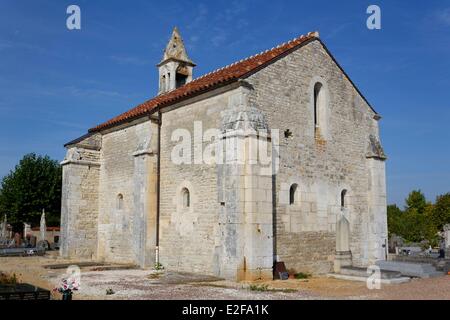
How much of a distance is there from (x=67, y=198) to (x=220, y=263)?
10.2m

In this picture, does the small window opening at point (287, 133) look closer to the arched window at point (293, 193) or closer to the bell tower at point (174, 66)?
the arched window at point (293, 193)

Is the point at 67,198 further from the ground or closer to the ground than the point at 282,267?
further from the ground

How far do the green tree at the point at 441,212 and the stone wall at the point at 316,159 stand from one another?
3295cm

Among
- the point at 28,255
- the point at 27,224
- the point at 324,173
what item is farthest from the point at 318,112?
the point at 27,224

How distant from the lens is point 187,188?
51.4 ft

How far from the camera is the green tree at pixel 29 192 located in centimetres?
3656

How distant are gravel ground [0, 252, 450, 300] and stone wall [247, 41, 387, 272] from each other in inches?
64.2

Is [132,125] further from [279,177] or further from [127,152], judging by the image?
[279,177]

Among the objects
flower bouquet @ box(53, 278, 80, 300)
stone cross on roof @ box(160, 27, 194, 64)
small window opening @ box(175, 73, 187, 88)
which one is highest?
stone cross on roof @ box(160, 27, 194, 64)

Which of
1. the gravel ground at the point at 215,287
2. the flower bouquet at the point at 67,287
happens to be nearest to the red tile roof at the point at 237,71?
the gravel ground at the point at 215,287

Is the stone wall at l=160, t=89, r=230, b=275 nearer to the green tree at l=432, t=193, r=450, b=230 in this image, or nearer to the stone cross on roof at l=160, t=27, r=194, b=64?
the stone cross on roof at l=160, t=27, r=194, b=64

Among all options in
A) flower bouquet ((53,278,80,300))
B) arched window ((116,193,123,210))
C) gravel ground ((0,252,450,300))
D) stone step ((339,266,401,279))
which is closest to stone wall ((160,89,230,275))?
gravel ground ((0,252,450,300))

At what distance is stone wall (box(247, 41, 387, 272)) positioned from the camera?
14.6 m

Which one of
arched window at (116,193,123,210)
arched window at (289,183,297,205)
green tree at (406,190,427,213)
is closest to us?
arched window at (289,183,297,205)
